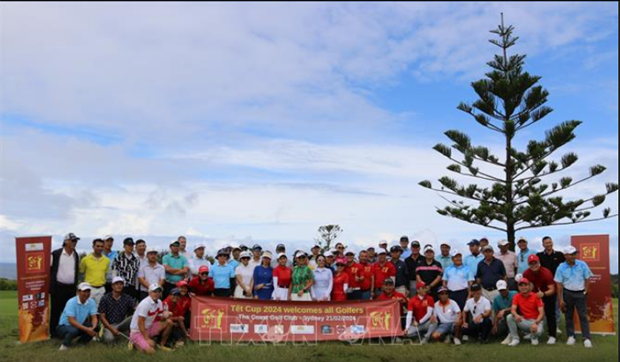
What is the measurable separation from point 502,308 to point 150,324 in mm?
5172

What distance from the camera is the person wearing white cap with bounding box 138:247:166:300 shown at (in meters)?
8.55

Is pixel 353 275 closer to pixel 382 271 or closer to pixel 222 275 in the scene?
pixel 382 271

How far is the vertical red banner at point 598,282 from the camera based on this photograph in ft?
32.4

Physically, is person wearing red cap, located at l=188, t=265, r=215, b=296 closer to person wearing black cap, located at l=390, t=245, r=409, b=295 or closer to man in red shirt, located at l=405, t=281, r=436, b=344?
person wearing black cap, located at l=390, t=245, r=409, b=295

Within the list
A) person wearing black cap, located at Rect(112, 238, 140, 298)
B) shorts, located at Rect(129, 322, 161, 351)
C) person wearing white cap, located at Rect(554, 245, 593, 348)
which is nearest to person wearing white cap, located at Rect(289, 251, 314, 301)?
shorts, located at Rect(129, 322, 161, 351)

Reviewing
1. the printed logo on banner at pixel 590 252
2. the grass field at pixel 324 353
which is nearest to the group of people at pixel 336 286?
the grass field at pixel 324 353

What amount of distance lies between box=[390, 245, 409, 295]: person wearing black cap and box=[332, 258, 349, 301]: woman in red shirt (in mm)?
809

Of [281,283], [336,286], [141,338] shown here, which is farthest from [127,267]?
[336,286]

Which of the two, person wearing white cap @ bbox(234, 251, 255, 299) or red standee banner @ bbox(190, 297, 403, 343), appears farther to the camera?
person wearing white cap @ bbox(234, 251, 255, 299)

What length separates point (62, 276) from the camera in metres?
8.66

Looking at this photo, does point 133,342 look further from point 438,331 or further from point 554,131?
point 554,131

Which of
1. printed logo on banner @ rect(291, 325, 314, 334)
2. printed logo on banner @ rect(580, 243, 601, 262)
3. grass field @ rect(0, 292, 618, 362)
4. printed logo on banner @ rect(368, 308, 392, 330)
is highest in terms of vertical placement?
printed logo on banner @ rect(580, 243, 601, 262)

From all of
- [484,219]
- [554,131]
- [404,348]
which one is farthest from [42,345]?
[554,131]

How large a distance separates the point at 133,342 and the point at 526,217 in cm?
1017
